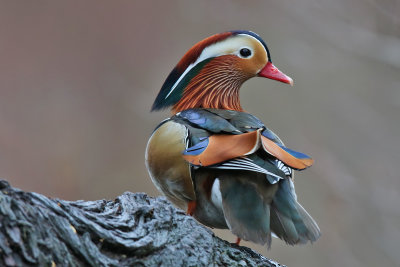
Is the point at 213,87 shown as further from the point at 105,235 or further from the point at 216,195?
the point at 105,235

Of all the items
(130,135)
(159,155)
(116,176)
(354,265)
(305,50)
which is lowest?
(354,265)

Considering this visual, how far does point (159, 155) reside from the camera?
1.91 m

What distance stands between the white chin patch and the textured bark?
169mm

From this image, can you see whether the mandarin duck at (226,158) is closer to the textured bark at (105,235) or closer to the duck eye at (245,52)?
the duck eye at (245,52)

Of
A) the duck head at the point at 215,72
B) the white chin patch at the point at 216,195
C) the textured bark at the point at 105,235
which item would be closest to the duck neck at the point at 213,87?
the duck head at the point at 215,72

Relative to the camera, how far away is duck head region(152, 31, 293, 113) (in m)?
2.35

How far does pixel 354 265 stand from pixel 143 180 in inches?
63.5

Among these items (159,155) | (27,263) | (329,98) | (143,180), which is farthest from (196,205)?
(329,98)

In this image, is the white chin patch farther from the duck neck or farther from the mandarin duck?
the duck neck

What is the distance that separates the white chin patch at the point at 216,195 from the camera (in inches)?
68.4

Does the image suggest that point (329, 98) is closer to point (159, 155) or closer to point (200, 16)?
point (200, 16)

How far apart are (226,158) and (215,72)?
856 millimetres

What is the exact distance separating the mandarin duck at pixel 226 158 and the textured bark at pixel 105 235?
0.39 feet

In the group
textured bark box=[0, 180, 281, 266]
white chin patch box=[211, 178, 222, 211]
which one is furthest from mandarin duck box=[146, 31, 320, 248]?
textured bark box=[0, 180, 281, 266]
